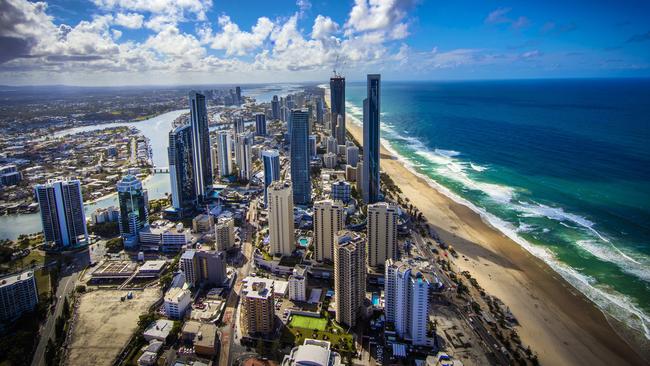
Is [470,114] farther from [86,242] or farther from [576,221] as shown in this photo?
[86,242]

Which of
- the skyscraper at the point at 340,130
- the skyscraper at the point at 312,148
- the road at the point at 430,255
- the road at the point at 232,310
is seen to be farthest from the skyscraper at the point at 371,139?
the skyscraper at the point at 340,130

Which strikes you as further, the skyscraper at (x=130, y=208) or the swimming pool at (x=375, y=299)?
the skyscraper at (x=130, y=208)

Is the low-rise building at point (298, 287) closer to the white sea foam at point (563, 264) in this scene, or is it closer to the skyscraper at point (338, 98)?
the white sea foam at point (563, 264)

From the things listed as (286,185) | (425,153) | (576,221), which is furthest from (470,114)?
(286,185)

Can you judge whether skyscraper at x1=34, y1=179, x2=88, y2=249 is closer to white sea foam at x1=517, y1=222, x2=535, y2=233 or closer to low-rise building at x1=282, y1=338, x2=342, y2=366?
low-rise building at x1=282, y1=338, x2=342, y2=366

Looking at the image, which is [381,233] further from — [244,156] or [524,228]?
[244,156]

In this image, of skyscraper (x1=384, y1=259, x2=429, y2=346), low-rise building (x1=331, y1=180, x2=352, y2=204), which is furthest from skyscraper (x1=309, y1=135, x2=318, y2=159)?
skyscraper (x1=384, y1=259, x2=429, y2=346)
